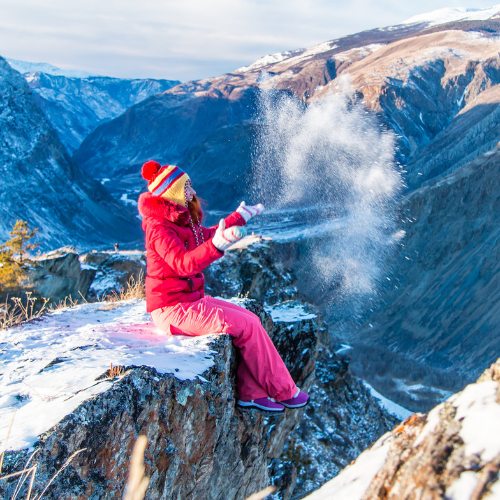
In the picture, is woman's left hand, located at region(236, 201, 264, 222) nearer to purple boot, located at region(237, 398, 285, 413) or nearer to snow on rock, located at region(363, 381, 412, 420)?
purple boot, located at region(237, 398, 285, 413)

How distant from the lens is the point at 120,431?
255 cm

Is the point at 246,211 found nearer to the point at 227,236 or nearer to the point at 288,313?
the point at 227,236

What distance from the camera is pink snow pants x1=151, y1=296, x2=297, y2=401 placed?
352 centimetres

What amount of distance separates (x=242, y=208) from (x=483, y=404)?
2300mm

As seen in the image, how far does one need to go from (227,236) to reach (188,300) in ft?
3.21

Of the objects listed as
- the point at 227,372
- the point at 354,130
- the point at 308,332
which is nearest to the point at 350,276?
the point at 354,130

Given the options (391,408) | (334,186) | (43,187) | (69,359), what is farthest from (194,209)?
(43,187)

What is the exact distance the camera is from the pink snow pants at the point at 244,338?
3.52 metres

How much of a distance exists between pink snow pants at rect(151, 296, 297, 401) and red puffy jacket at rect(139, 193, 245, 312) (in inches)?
4.2

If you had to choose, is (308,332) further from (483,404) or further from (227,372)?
(483,404)

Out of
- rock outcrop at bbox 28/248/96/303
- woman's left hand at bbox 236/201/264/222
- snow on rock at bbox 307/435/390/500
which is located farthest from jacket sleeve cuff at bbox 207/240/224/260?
rock outcrop at bbox 28/248/96/303

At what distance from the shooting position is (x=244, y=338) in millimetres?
3645

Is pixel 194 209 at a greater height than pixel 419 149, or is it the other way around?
pixel 194 209

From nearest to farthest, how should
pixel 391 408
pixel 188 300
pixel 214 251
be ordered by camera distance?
pixel 214 251 → pixel 188 300 → pixel 391 408
